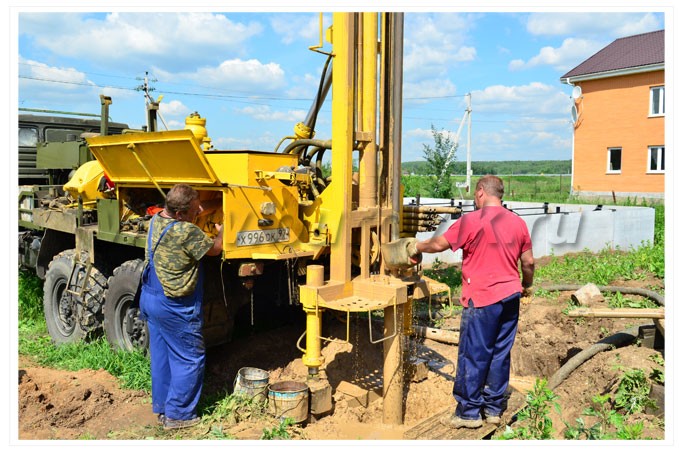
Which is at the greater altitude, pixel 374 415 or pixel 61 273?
pixel 61 273

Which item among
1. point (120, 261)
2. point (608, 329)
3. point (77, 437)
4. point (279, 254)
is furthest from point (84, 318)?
point (608, 329)

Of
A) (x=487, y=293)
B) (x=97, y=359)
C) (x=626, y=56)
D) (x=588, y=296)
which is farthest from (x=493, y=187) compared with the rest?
(x=626, y=56)

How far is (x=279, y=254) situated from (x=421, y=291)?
4.07 feet

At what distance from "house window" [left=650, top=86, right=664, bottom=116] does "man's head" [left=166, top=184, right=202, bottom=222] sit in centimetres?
2300

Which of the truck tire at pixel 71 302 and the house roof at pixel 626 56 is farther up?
the house roof at pixel 626 56

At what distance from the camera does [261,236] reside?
15.8 ft

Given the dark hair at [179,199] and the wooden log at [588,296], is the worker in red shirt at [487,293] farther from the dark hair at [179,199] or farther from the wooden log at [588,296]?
the wooden log at [588,296]

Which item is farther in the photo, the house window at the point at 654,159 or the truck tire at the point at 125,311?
the house window at the point at 654,159

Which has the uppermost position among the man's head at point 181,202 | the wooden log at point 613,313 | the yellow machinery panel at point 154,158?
the yellow machinery panel at point 154,158

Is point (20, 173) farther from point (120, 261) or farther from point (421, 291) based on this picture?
point (421, 291)

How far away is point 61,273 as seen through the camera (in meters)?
6.64

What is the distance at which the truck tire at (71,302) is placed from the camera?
6.11 meters

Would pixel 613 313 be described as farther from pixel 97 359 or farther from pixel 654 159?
pixel 654 159

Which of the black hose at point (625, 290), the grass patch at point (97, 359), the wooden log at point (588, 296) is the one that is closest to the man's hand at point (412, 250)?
the grass patch at point (97, 359)
